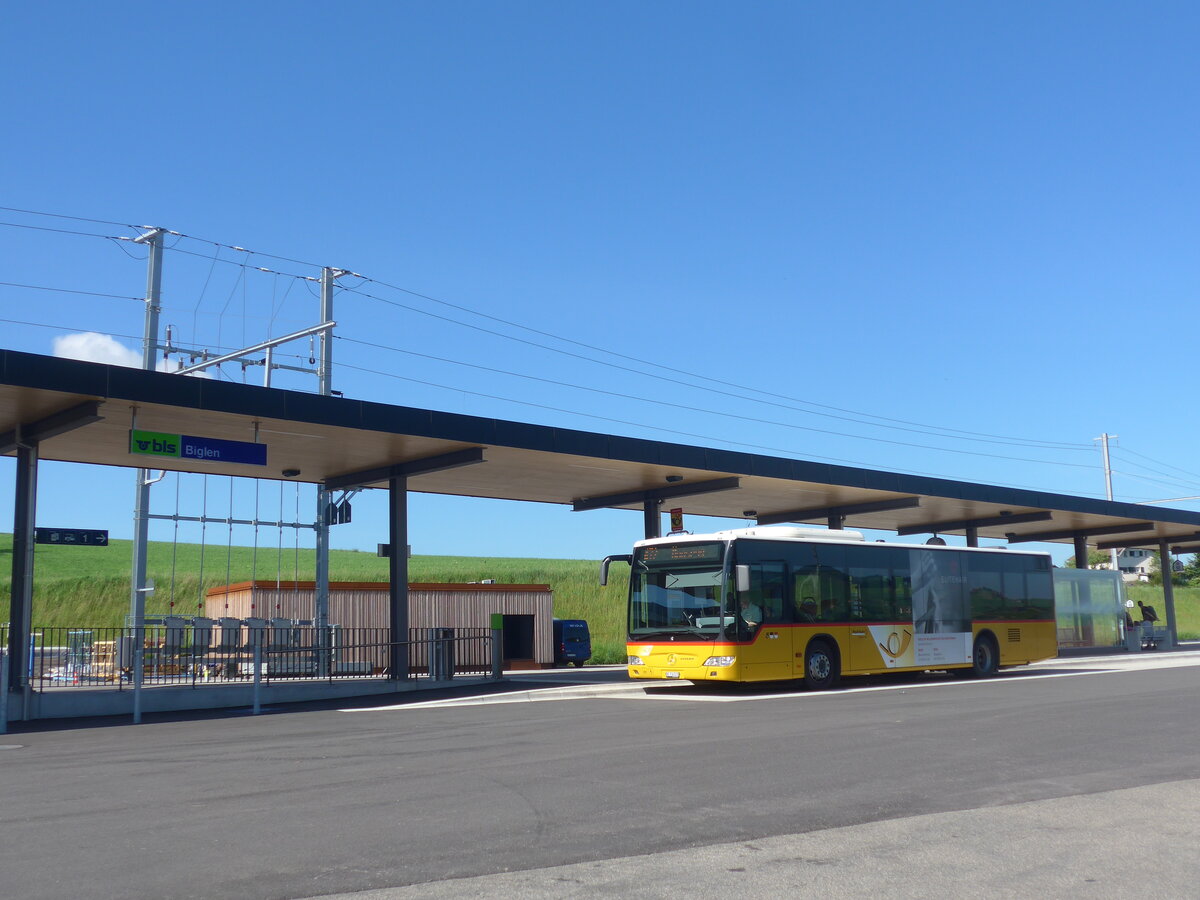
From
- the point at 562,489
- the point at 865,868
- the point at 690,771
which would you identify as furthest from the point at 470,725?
the point at 562,489

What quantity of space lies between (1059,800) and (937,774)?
4.40ft

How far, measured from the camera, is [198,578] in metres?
70.0

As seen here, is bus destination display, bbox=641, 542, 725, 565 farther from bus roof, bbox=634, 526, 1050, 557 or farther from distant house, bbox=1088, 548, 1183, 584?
distant house, bbox=1088, 548, 1183, 584

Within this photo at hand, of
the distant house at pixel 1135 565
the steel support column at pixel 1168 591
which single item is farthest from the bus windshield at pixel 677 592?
the distant house at pixel 1135 565

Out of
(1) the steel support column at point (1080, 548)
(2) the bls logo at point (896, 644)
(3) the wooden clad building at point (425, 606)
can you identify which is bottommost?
(2) the bls logo at point (896, 644)

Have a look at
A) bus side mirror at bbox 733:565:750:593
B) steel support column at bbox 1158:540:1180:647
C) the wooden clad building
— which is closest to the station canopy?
bus side mirror at bbox 733:565:750:593

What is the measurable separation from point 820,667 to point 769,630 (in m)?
1.74

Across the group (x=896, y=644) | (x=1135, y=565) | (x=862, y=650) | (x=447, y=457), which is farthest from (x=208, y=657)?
(x=1135, y=565)

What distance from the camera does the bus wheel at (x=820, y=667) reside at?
20.4m

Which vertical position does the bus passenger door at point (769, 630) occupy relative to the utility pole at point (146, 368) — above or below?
below

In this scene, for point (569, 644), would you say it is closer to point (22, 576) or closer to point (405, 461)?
point (405, 461)

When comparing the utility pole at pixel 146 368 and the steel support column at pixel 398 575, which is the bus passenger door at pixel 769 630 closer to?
the steel support column at pixel 398 575

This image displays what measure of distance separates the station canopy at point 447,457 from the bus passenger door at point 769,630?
5398 millimetres

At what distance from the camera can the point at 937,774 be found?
9.34 meters
